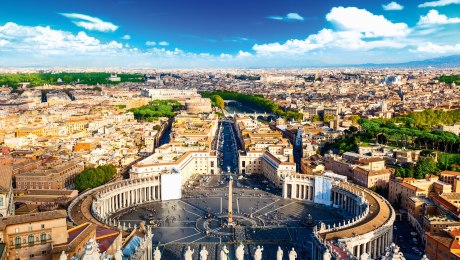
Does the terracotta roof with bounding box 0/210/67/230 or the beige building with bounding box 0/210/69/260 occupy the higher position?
the terracotta roof with bounding box 0/210/67/230

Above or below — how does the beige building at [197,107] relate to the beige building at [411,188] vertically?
above

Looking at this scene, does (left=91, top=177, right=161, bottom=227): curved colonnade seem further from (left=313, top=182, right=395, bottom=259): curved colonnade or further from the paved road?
the paved road

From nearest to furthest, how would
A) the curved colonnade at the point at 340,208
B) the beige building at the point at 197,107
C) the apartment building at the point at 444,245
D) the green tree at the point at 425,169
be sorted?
1. the apartment building at the point at 444,245
2. the curved colonnade at the point at 340,208
3. the green tree at the point at 425,169
4. the beige building at the point at 197,107

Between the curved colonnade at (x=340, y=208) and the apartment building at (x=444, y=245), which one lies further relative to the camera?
the curved colonnade at (x=340, y=208)

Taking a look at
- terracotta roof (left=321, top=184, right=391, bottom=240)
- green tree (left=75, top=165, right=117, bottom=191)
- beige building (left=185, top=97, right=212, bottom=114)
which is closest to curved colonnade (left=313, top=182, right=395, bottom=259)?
terracotta roof (left=321, top=184, right=391, bottom=240)

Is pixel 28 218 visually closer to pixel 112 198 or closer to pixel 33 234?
pixel 33 234

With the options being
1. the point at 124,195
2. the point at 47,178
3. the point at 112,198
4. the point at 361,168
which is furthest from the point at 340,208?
the point at 47,178

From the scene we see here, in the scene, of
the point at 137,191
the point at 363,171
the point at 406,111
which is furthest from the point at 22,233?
the point at 406,111

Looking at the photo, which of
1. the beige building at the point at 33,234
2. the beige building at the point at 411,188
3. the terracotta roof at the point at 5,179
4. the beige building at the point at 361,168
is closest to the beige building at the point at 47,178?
the terracotta roof at the point at 5,179

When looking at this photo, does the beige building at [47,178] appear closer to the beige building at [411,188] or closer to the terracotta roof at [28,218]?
the terracotta roof at [28,218]

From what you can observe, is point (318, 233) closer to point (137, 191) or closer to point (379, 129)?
point (137, 191)
